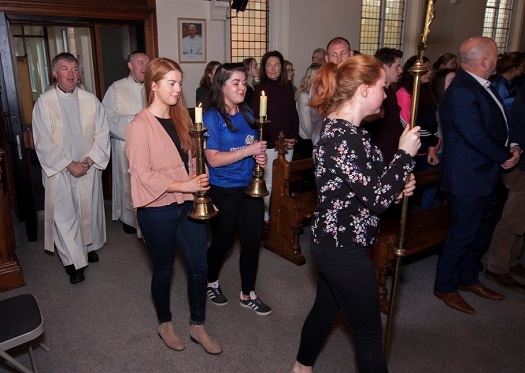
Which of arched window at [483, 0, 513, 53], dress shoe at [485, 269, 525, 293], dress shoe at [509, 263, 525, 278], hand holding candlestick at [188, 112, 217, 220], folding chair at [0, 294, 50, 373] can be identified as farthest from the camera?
arched window at [483, 0, 513, 53]

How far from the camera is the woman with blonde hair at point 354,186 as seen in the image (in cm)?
176

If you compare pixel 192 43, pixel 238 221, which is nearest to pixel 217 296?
pixel 238 221

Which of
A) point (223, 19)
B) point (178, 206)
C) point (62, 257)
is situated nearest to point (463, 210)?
point (178, 206)

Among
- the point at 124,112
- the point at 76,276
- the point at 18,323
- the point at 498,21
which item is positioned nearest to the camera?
the point at 18,323

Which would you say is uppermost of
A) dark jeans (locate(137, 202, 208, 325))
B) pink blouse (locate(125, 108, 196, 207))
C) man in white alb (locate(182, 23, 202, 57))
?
man in white alb (locate(182, 23, 202, 57))

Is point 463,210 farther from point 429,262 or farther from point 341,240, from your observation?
point 341,240

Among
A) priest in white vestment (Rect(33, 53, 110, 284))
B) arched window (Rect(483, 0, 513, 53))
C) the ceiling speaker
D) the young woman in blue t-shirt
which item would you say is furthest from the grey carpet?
arched window (Rect(483, 0, 513, 53))

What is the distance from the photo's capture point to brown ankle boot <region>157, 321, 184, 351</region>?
109 inches

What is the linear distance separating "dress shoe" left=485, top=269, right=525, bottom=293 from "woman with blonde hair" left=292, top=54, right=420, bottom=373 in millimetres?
2132

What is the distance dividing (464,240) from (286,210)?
1453 millimetres

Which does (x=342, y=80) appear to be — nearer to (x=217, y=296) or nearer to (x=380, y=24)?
(x=217, y=296)

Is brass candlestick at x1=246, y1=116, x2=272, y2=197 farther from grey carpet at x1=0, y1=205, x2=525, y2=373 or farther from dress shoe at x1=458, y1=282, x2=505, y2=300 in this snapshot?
dress shoe at x1=458, y1=282, x2=505, y2=300

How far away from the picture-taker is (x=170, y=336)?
278 cm

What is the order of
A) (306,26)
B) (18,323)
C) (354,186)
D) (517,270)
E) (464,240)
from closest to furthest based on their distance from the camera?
1. (354,186)
2. (18,323)
3. (464,240)
4. (517,270)
5. (306,26)
